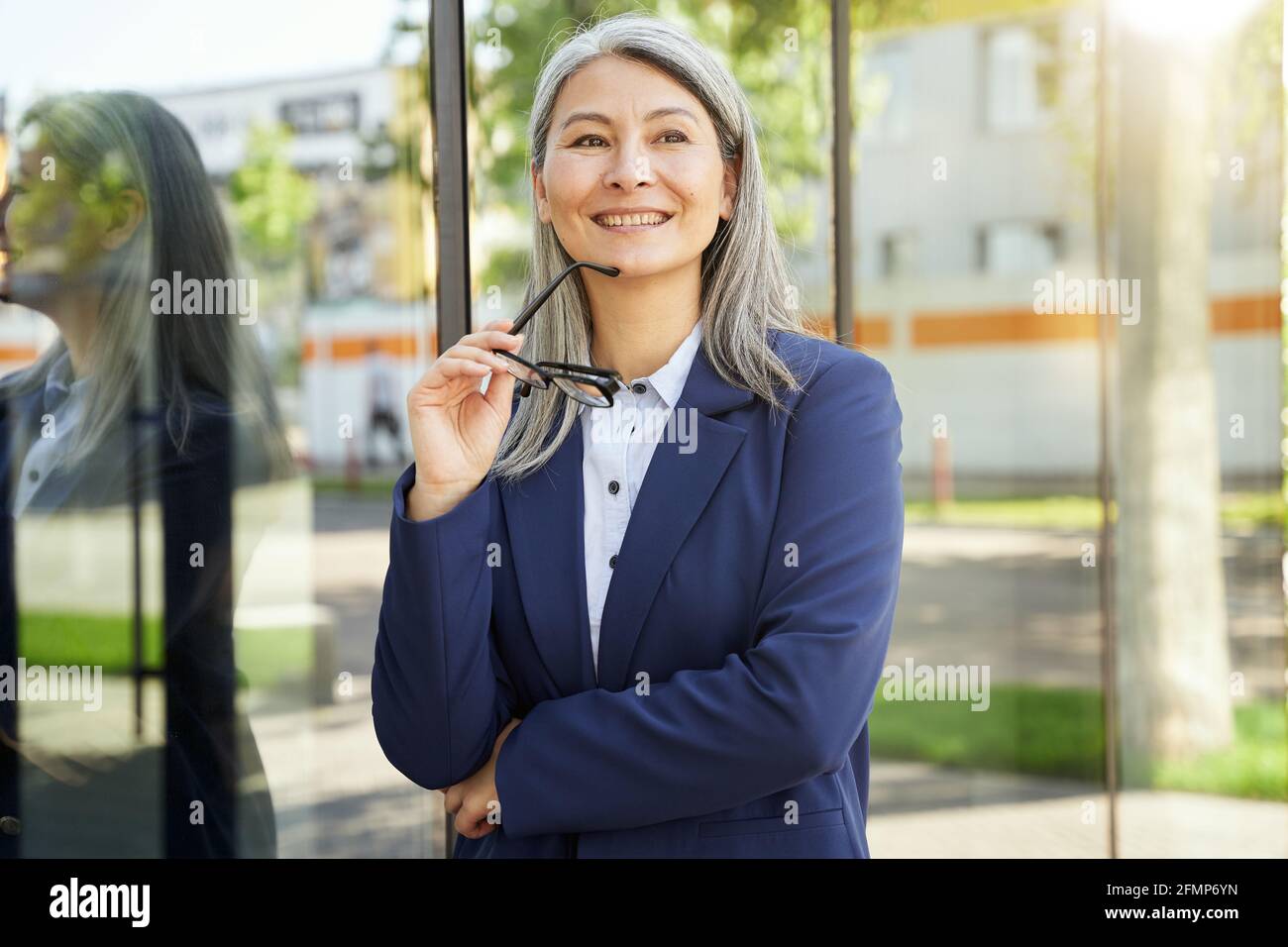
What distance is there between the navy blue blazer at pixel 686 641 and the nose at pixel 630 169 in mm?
298

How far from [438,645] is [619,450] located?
15.4 inches

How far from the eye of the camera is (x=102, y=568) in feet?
9.72

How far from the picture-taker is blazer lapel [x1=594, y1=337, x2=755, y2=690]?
1.63 meters

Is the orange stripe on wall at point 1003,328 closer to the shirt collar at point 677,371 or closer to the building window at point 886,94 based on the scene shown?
the building window at point 886,94

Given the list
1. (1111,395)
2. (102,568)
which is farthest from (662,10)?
(102,568)

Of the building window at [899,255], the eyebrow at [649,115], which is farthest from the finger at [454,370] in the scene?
the building window at [899,255]

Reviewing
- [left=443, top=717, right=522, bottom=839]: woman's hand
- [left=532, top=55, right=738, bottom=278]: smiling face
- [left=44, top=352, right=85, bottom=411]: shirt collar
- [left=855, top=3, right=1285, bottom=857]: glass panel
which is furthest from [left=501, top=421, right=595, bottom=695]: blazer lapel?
[left=855, top=3, right=1285, bottom=857]: glass panel

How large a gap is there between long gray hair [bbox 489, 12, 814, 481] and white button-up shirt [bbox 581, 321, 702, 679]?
5 cm

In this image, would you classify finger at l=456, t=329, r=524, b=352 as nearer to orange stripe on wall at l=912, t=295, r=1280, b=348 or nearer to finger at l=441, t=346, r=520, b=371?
finger at l=441, t=346, r=520, b=371

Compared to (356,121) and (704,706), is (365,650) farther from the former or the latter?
(704,706)

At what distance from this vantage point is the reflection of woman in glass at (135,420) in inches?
107

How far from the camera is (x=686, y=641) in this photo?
64.2 inches

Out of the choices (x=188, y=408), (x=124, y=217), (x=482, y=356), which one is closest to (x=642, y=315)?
(x=482, y=356)
